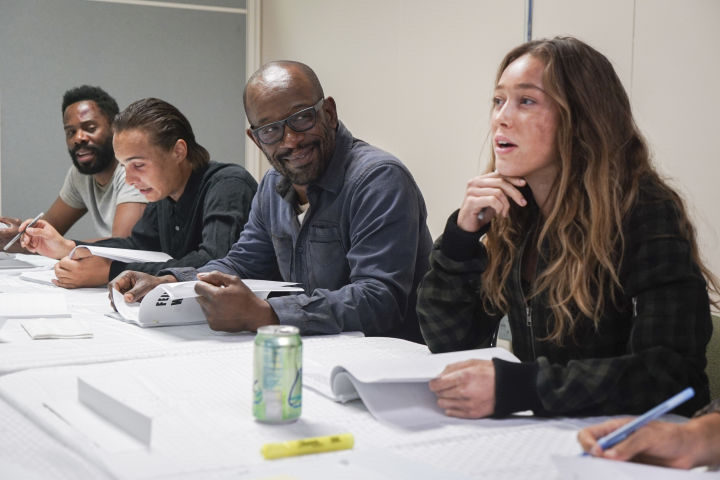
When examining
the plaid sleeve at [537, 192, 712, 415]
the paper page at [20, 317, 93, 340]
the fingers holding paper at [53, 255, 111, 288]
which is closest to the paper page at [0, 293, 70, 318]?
the paper page at [20, 317, 93, 340]

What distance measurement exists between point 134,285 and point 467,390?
3.74ft

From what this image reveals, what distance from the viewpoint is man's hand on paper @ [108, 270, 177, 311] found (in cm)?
193

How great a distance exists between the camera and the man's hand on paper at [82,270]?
2314 mm

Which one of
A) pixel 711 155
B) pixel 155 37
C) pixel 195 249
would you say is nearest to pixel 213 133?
pixel 155 37

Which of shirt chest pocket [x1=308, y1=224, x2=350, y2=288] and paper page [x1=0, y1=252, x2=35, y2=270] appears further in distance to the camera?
paper page [x1=0, y1=252, x2=35, y2=270]

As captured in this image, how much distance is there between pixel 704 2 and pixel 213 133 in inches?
115

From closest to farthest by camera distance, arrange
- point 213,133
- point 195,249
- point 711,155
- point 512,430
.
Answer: point 512,430 → point 711,155 → point 195,249 → point 213,133

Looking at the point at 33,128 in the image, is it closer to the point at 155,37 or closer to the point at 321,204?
the point at 155,37

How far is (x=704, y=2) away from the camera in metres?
2.25

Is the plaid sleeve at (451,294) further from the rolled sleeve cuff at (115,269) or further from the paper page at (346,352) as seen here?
the rolled sleeve cuff at (115,269)

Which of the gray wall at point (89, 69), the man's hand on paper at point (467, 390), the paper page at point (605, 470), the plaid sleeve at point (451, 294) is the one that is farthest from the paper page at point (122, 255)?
the gray wall at point (89, 69)

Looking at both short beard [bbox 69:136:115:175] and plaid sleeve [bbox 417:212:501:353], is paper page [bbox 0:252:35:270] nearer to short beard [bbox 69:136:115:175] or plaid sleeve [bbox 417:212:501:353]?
short beard [bbox 69:136:115:175]

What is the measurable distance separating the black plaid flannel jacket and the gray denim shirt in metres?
0.30

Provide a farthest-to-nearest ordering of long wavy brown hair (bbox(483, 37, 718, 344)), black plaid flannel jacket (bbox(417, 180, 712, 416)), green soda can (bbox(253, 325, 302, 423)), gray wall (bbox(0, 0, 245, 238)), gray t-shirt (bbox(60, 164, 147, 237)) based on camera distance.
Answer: gray wall (bbox(0, 0, 245, 238)) → gray t-shirt (bbox(60, 164, 147, 237)) → long wavy brown hair (bbox(483, 37, 718, 344)) → black plaid flannel jacket (bbox(417, 180, 712, 416)) → green soda can (bbox(253, 325, 302, 423))
